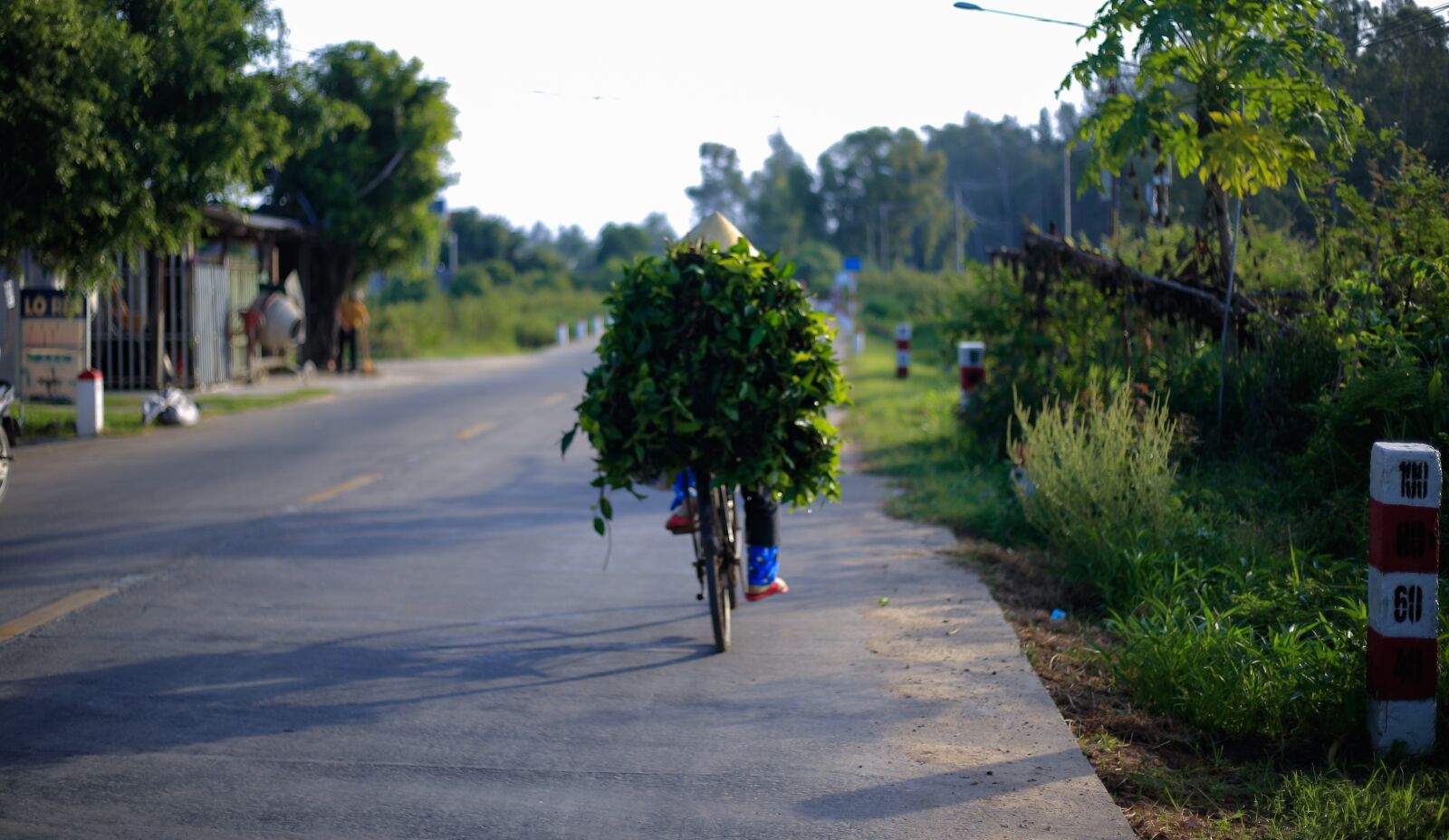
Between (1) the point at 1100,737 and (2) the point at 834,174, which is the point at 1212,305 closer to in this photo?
(1) the point at 1100,737

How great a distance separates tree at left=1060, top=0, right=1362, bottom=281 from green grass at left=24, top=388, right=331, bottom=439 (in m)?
12.9

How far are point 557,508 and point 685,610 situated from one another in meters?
3.80

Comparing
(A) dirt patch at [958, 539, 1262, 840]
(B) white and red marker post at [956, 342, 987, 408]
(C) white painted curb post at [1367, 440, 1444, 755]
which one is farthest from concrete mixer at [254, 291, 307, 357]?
(C) white painted curb post at [1367, 440, 1444, 755]

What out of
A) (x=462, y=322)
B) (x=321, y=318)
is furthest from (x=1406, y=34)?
(x=462, y=322)

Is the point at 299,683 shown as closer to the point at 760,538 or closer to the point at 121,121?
the point at 760,538

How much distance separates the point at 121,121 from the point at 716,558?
11.0 m

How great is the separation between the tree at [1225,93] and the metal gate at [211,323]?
18.1 meters

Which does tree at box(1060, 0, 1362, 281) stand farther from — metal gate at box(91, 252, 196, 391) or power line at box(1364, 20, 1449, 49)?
metal gate at box(91, 252, 196, 391)

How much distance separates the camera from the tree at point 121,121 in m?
12.8

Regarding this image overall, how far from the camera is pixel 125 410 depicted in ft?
63.4

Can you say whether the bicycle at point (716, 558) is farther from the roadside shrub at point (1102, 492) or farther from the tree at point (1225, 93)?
the tree at point (1225, 93)

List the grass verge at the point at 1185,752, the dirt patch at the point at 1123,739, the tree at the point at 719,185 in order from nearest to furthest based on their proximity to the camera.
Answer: the grass verge at the point at 1185,752 < the dirt patch at the point at 1123,739 < the tree at the point at 719,185

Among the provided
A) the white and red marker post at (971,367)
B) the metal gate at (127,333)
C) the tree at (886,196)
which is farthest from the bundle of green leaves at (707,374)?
the tree at (886,196)

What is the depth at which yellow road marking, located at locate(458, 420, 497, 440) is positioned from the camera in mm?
16391
